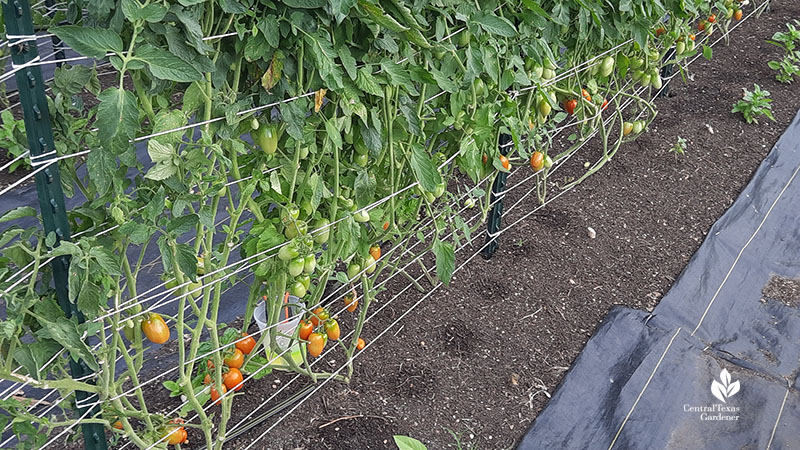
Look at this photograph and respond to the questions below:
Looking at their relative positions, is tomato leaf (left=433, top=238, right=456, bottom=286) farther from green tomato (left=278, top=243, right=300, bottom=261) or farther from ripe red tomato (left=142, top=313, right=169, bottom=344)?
ripe red tomato (left=142, top=313, right=169, bottom=344)

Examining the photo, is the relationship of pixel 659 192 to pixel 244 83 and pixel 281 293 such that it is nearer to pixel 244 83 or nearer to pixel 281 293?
pixel 281 293

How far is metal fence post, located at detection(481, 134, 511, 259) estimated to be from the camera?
2285 millimetres

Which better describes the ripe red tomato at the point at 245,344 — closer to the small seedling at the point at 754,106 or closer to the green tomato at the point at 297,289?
the green tomato at the point at 297,289

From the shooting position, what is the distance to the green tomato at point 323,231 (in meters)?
1.53

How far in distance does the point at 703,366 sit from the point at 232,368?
1.42m

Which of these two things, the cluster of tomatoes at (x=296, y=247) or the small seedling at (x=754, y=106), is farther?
the small seedling at (x=754, y=106)

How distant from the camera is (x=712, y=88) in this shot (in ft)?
12.3

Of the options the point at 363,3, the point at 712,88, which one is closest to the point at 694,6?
the point at 712,88

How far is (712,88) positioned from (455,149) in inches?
95.2

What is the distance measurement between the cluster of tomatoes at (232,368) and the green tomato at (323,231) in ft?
0.95

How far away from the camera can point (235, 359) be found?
1.60 metres

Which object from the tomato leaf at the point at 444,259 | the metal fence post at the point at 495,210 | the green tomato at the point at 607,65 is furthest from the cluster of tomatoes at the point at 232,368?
the green tomato at the point at 607,65

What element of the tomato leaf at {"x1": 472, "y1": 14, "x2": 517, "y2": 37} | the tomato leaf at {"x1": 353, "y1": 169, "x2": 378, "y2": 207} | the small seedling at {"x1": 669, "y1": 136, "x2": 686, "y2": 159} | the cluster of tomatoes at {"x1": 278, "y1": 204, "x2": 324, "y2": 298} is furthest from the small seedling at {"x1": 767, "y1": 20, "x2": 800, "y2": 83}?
the cluster of tomatoes at {"x1": 278, "y1": 204, "x2": 324, "y2": 298}

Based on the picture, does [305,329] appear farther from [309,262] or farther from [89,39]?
[89,39]
